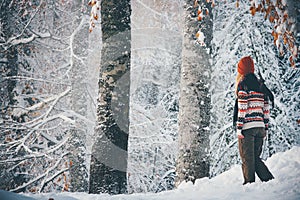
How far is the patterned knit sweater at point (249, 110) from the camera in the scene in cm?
479

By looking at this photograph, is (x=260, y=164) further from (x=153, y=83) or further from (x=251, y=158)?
(x=153, y=83)

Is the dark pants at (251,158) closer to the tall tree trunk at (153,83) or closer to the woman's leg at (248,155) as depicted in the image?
the woman's leg at (248,155)

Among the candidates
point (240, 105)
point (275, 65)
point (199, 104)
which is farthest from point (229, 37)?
point (240, 105)

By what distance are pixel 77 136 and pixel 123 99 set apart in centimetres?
368

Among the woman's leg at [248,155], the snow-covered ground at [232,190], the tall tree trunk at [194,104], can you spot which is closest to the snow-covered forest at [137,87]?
the tall tree trunk at [194,104]

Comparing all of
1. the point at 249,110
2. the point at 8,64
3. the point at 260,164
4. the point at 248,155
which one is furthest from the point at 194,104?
the point at 8,64

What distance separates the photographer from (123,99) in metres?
5.63

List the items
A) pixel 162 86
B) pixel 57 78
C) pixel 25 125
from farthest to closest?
1. pixel 162 86
2. pixel 57 78
3. pixel 25 125

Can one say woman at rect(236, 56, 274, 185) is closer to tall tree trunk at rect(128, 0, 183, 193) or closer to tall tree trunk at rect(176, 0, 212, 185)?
tall tree trunk at rect(176, 0, 212, 185)

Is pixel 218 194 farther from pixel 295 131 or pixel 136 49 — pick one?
pixel 136 49

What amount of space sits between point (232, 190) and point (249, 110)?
988mm

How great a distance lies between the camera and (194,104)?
18.2 ft

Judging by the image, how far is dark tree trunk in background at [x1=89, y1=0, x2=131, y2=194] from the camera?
5.50 metres

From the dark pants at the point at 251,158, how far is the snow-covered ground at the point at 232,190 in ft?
0.30
